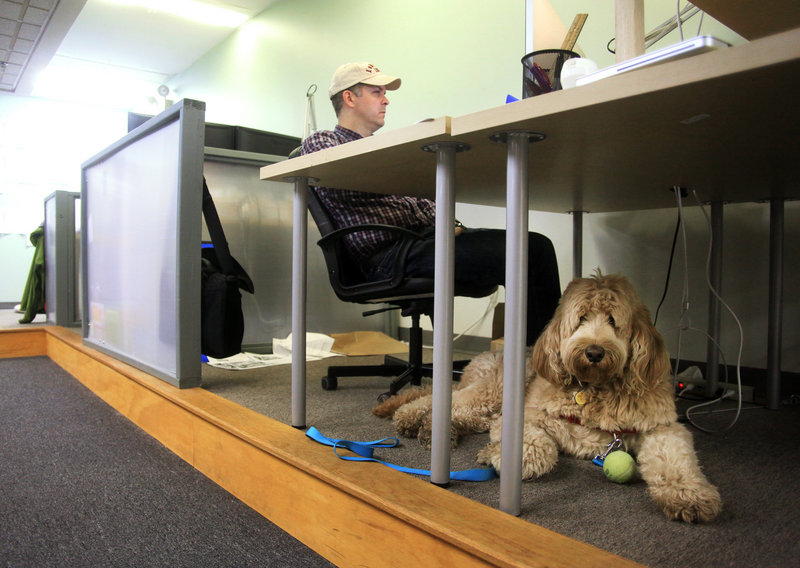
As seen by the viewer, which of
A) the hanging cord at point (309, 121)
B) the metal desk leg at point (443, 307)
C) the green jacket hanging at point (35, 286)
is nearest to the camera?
the metal desk leg at point (443, 307)

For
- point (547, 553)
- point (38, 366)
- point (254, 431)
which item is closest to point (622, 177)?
point (547, 553)

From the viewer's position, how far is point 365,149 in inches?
45.0

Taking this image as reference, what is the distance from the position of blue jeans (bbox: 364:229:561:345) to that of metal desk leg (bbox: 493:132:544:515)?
70 cm

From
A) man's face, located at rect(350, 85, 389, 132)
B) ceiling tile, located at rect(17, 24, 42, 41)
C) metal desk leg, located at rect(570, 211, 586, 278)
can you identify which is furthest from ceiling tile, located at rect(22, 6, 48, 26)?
metal desk leg, located at rect(570, 211, 586, 278)

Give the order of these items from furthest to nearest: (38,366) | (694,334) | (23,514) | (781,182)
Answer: (38,366), (694,334), (781,182), (23,514)

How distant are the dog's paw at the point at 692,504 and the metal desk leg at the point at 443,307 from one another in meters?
0.39

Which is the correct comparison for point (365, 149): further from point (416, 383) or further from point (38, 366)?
point (38, 366)

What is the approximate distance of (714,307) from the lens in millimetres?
2023

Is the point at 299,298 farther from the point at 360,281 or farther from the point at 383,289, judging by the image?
the point at 360,281

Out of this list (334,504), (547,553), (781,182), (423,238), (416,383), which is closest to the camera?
(547,553)

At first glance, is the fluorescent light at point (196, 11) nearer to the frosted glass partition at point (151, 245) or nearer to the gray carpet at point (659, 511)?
the frosted glass partition at point (151, 245)

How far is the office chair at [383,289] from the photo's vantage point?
5.87 feet

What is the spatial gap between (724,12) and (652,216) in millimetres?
1440

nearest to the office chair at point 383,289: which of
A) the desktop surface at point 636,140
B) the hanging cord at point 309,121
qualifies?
the desktop surface at point 636,140
